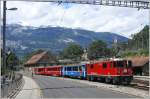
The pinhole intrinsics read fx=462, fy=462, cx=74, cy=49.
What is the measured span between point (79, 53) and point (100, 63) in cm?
11135

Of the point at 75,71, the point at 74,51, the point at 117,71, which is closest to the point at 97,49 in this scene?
the point at 74,51

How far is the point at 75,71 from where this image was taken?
237ft

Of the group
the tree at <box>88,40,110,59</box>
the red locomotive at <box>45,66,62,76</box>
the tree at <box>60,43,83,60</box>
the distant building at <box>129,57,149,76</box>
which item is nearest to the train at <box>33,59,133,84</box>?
the red locomotive at <box>45,66,62,76</box>

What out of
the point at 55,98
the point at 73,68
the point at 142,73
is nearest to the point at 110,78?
the point at 55,98

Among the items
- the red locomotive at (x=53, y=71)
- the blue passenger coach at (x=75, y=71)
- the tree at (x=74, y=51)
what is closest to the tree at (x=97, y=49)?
the tree at (x=74, y=51)

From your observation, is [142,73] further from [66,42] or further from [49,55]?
[49,55]

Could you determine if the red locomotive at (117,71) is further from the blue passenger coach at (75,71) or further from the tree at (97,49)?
the tree at (97,49)

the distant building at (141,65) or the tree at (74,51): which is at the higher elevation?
the tree at (74,51)

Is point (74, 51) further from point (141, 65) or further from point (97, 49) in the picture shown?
point (141, 65)

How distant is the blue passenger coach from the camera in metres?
65.9

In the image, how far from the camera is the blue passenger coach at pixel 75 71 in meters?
65.9

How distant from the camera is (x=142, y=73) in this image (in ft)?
294

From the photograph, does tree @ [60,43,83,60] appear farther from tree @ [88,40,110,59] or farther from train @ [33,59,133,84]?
train @ [33,59,133,84]

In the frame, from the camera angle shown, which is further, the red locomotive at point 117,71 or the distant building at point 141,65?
the distant building at point 141,65
